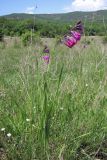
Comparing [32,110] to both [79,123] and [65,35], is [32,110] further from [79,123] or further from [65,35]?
[65,35]

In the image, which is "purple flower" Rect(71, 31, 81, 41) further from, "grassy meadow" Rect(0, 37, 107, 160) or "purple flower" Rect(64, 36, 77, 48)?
"grassy meadow" Rect(0, 37, 107, 160)

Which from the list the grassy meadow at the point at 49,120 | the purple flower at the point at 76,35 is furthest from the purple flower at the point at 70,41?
the grassy meadow at the point at 49,120

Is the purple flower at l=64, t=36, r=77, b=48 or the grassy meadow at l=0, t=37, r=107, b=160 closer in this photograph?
the grassy meadow at l=0, t=37, r=107, b=160

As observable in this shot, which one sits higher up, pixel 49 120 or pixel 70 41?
pixel 70 41

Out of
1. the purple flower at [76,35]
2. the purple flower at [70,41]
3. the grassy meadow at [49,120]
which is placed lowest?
the grassy meadow at [49,120]

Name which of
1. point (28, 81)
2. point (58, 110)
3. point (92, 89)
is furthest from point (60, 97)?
point (92, 89)

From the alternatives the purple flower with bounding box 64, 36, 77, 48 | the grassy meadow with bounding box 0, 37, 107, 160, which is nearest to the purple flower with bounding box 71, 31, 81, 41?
the purple flower with bounding box 64, 36, 77, 48

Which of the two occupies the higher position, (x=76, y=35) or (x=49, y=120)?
(x=76, y=35)

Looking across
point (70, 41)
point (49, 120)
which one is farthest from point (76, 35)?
point (49, 120)

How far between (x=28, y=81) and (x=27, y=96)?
0.14m

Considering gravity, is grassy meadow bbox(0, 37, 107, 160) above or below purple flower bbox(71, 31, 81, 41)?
below

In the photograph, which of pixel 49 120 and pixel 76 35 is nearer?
pixel 49 120

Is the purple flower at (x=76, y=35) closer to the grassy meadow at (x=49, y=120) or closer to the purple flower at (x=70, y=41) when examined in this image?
the purple flower at (x=70, y=41)

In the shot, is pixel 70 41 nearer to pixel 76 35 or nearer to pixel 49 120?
pixel 76 35
